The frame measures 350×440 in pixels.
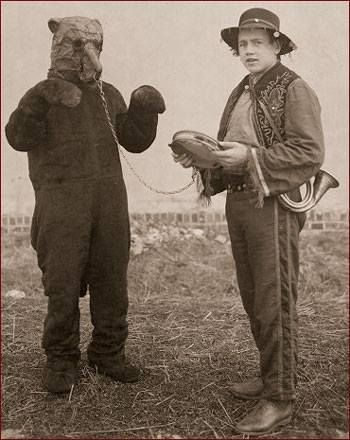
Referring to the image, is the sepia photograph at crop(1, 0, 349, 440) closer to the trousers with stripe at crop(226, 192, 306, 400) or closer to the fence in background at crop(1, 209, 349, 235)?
the trousers with stripe at crop(226, 192, 306, 400)

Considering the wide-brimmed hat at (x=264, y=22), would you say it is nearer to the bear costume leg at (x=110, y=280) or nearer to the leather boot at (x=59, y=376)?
the bear costume leg at (x=110, y=280)

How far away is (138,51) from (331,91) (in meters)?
2.55

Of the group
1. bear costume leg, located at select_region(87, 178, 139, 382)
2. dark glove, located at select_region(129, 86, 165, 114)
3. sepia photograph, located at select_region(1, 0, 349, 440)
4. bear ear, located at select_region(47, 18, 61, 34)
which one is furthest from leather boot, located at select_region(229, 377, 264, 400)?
bear ear, located at select_region(47, 18, 61, 34)

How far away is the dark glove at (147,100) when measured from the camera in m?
3.26

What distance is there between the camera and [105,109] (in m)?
3.29

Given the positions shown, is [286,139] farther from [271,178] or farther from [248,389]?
[248,389]

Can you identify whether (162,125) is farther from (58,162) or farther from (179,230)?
(58,162)

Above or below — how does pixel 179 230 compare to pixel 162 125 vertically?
below

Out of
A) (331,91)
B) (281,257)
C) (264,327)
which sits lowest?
(264,327)

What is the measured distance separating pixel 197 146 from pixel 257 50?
0.57m

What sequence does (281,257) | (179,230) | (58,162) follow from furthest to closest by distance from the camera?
(179,230) → (58,162) → (281,257)

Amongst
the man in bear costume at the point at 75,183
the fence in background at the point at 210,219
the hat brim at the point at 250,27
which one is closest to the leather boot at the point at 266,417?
the man in bear costume at the point at 75,183

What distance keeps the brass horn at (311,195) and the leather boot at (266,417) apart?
96 cm

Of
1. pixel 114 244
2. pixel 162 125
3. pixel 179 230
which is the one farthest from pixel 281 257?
pixel 162 125
